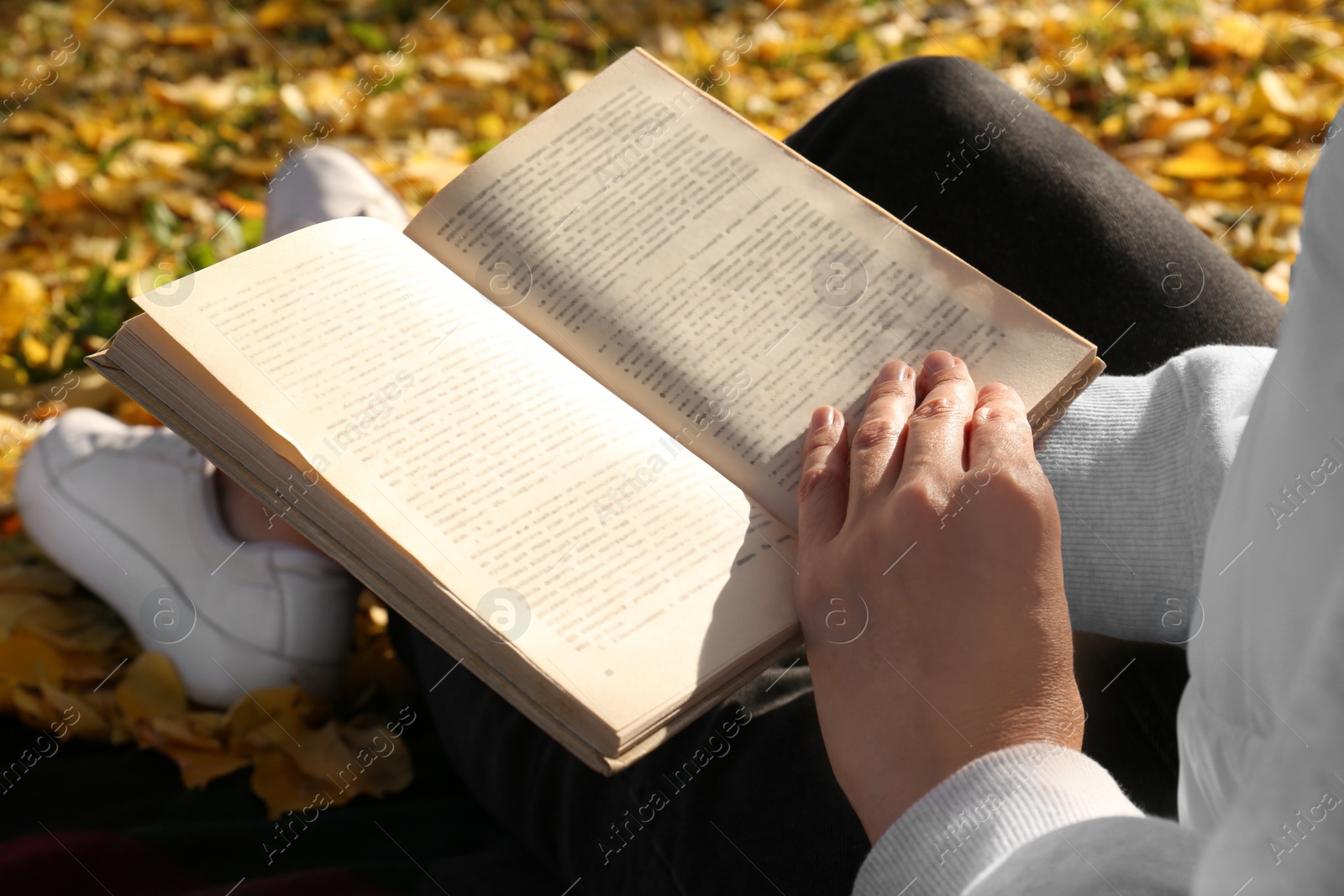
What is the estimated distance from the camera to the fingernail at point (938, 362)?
84cm

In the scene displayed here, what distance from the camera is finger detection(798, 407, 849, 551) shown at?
30.5 inches

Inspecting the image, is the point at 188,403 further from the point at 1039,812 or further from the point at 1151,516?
the point at 1151,516

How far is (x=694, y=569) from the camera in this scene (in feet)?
2.45

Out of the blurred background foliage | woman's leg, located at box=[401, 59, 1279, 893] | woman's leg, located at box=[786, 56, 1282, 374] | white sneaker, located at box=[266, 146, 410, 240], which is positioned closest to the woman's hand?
woman's leg, located at box=[401, 59, 1279, 893]

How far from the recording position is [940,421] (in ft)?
2.53

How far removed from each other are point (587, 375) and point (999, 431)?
0.35m

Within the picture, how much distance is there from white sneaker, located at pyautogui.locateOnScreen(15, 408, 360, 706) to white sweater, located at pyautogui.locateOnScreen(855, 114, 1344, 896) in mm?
815

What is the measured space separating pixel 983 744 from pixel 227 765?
32.8 inches

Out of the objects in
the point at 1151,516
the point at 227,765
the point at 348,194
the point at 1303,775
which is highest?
the point at 1303,775

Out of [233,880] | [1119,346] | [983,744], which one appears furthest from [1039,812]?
[233,880]

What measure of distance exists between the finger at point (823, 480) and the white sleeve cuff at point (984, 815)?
22cm

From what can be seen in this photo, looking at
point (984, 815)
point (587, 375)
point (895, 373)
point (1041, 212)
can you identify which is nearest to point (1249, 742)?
point (984, 815)

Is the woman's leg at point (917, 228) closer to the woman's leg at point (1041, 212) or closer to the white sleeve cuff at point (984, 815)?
the woman's leg at point (1041, 212)

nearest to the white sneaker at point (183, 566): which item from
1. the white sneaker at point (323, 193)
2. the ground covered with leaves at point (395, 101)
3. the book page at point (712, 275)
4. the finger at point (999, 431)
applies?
the ground covered with leaves at point (395, 101)
